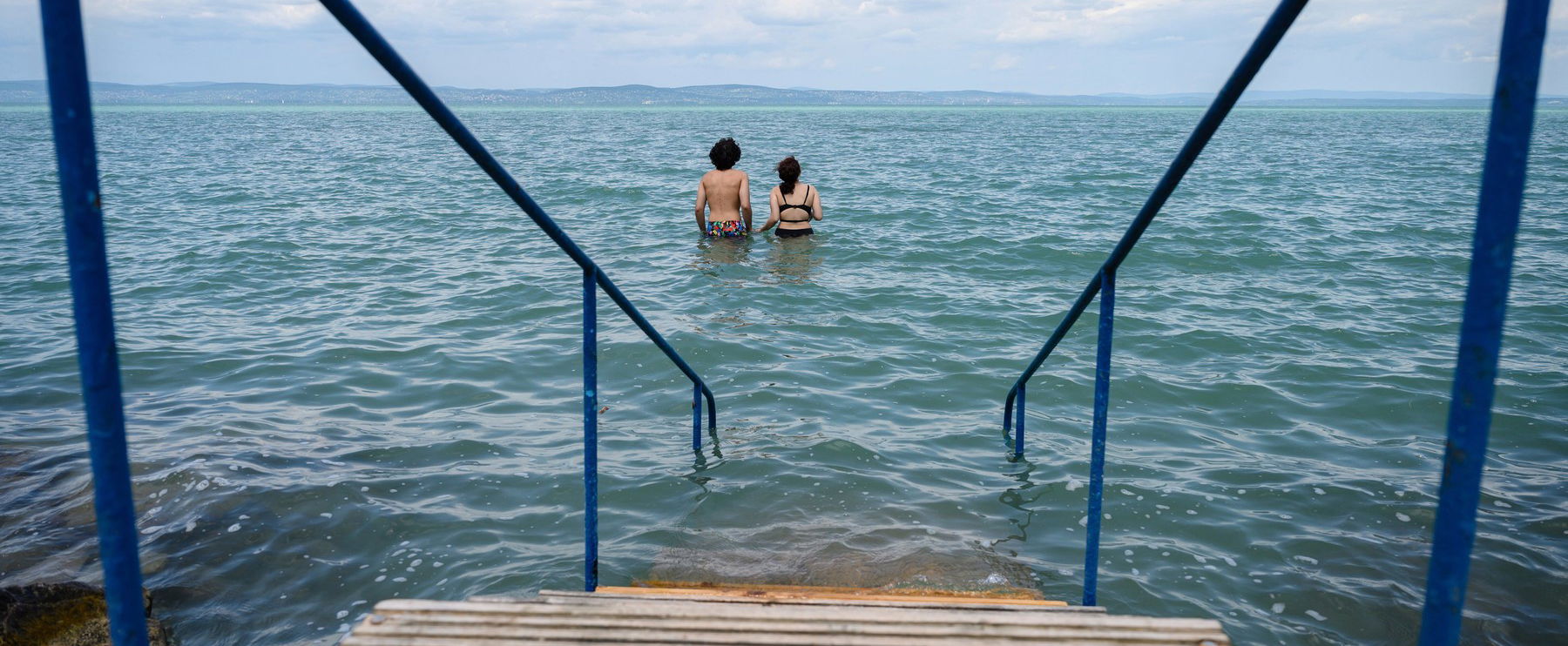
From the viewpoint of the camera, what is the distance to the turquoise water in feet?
13.5

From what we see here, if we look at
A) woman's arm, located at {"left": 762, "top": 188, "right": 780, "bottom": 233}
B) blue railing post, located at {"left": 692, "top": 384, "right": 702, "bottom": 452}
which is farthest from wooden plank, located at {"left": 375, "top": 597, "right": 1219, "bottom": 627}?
woman's arm, located at {"left": 762, "top": 188, "right": 780, "bottom": 233}

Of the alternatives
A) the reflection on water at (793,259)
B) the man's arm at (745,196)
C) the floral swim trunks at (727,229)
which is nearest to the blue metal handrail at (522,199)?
the reflection on water at (793,259)

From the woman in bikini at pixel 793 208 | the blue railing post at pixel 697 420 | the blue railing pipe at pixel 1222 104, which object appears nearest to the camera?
the blue railing pipe at pixel 1222 104

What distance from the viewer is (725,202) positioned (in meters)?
11.1

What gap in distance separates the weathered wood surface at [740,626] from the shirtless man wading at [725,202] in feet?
29.2

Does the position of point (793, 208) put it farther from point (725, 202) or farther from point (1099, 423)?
point (1099, 423)

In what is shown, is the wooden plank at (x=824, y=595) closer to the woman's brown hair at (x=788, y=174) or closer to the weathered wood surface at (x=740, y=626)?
the weathered wood surface at (x=740, y=626)

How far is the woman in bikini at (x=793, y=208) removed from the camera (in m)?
11.0

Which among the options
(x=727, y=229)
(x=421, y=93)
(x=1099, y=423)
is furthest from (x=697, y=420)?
(x=727, y=229)

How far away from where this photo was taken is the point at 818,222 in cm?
1360

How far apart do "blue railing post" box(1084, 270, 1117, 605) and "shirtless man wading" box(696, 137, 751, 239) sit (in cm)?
822

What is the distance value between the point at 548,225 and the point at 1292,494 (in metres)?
4.27

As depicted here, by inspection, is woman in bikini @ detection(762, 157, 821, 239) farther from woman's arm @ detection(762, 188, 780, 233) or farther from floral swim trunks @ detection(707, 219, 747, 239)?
floral swim trunks @ detection(707, 219, 747, 239)

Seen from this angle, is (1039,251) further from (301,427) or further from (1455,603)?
(1455,603)
